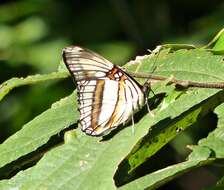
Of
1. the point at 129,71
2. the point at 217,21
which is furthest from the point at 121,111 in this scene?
the point at 217,21

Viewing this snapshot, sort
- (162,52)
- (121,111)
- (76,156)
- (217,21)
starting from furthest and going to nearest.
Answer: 1. (217,21)
2. (121,111)
3. (162,52)
4. (76,156)

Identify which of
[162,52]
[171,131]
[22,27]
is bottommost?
[22,27]

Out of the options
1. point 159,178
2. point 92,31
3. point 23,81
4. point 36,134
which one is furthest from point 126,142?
point 92,31

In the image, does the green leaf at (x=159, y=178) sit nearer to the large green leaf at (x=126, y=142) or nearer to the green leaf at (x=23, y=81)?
the large green leaf at (x=126, y=142)

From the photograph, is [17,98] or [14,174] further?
[17,98]

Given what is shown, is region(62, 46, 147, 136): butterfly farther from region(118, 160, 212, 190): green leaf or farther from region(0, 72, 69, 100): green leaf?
region(118, 160, 212, 190): green leaf

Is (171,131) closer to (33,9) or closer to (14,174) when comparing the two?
(14,174)

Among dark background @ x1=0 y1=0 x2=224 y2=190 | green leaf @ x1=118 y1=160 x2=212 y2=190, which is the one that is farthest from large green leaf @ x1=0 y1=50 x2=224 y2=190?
dark background @ x1=0 y1=0 x2=224 y2=190
